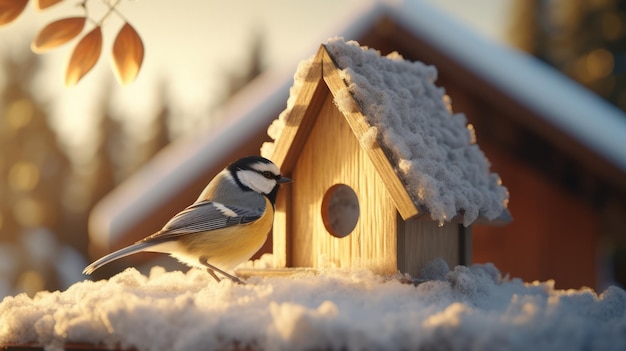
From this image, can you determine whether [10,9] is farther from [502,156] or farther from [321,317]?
[502,156]

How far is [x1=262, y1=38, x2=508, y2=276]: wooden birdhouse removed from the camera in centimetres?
167

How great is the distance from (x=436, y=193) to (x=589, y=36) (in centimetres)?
967

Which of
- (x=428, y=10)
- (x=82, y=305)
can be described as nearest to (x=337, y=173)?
(x=82, y=305)

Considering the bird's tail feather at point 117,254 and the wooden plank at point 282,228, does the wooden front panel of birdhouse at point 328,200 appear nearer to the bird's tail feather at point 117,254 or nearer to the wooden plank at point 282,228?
the wooden plank at point 282,228

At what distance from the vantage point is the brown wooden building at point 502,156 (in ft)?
12.5

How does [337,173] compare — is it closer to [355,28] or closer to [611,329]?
[611,329]

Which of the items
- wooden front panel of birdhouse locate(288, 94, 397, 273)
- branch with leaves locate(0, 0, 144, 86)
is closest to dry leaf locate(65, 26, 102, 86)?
branch with leaves locate(0, 0, 144, 86)

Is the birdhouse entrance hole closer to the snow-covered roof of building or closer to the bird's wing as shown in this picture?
the bird's wing

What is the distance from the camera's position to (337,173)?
1.83 metres

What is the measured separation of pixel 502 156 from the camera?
4.15 m

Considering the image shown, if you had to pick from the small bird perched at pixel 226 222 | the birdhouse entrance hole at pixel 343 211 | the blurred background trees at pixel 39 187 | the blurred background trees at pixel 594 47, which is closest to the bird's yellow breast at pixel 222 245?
the small bird perched at pixel 226 222

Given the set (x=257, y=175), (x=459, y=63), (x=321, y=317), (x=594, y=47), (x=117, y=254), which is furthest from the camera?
(x=594, y=47)

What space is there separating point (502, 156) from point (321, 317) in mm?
3293

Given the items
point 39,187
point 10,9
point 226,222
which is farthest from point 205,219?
point 39,187
